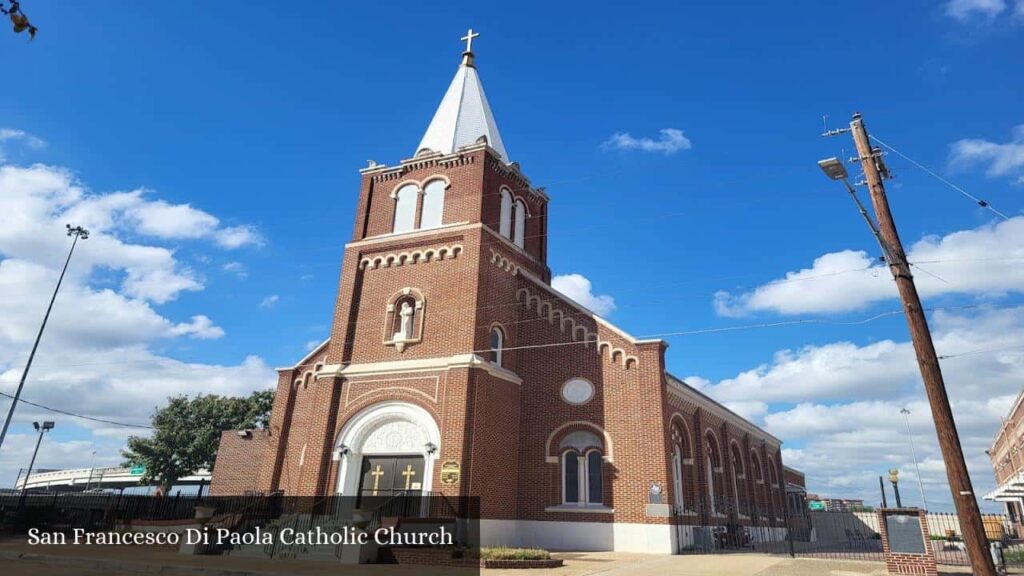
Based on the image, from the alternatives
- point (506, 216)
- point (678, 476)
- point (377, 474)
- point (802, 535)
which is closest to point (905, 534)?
point (678, 476)

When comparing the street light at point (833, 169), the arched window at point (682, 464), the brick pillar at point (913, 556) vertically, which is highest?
the street light at point (833, 169)

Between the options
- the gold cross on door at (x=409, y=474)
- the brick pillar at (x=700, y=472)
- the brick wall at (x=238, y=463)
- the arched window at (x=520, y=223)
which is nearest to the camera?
the gold cross on door at (x=409, y=474)

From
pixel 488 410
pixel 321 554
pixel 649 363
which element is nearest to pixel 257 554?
pixel 321 554

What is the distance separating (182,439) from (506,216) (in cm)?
3399

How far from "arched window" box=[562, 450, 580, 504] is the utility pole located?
1405 cm

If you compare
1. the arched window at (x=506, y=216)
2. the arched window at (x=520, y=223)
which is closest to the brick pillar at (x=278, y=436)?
the arched window at (x=506, y=216)

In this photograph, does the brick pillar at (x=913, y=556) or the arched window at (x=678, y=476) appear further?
the arched window at (x=678, y=476)

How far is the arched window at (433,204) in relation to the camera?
86.4 feet

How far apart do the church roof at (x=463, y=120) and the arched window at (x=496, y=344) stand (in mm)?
8441

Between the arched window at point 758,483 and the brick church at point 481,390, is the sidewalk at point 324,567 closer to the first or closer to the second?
the brick church at point 481,390

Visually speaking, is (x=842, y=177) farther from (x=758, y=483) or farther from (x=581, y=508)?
(x=758, y=483)

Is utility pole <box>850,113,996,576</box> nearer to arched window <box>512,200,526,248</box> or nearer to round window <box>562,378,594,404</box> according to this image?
round window <box>562,378,594,404</box>

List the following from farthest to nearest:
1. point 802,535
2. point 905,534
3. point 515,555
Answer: point 802,535 → point 515,555 → point 905,534

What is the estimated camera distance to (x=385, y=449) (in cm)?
2242
